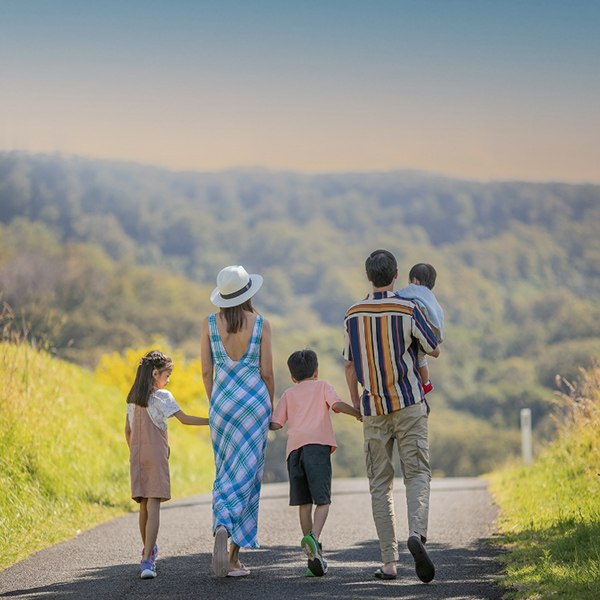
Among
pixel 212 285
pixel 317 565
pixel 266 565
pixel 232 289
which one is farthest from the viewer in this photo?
pixel 212 285

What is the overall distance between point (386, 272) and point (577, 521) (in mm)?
2691

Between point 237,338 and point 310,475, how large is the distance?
1002 mm

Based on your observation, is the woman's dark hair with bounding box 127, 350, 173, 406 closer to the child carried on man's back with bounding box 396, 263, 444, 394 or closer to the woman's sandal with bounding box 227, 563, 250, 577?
the woman's sandal with bounding box 227, 563, 250, 577

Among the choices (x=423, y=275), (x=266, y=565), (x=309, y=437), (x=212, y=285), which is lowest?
(x=266, y=565)

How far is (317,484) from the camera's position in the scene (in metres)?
5.76

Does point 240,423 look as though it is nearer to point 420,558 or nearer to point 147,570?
point 147,570

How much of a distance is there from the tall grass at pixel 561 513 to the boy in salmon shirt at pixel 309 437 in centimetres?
124

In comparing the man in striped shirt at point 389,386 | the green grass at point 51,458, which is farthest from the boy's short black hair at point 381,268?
the green grass at point 51,458

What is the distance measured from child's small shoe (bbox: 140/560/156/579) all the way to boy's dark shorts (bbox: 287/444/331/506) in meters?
0.98

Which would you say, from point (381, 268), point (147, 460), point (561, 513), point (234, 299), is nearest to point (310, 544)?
point (147, 460)

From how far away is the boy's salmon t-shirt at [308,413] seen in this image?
5.87 m

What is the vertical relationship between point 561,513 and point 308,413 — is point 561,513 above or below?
below

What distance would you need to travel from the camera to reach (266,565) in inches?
247

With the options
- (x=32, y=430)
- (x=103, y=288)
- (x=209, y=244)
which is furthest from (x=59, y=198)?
(x=32, y=430)
